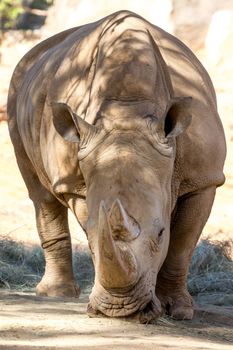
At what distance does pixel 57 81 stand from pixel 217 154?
1.19 m

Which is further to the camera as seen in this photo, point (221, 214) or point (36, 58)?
point (221, 214)

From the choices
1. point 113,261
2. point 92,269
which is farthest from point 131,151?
point 92,269

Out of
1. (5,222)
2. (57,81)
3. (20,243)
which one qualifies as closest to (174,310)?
(57,81)

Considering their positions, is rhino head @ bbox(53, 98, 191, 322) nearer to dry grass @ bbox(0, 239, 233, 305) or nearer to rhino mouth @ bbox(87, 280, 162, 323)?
rhino mouth @ bbox(87, 280, 162, 323)

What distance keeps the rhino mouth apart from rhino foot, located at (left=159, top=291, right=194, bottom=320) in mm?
941

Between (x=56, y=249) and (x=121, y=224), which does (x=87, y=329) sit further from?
(x=56, y=249)

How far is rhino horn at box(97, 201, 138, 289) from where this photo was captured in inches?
245

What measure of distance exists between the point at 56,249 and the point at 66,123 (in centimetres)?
256

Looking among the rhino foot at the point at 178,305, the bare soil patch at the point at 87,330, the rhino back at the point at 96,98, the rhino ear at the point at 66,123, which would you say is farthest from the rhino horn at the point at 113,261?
the rhino foot at the point at 178,305

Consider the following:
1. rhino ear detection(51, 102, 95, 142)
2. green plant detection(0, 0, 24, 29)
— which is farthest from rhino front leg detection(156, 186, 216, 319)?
green plant detection(0, 0, 24, 29)

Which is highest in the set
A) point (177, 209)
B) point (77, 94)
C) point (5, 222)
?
point (77, 94)

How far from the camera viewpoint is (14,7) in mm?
27766

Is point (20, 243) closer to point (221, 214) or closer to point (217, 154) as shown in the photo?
point (221, 214)

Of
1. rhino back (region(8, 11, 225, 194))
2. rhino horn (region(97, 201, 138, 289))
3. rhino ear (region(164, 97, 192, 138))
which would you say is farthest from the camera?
rhino back (region(8, 11, 225, 194))
